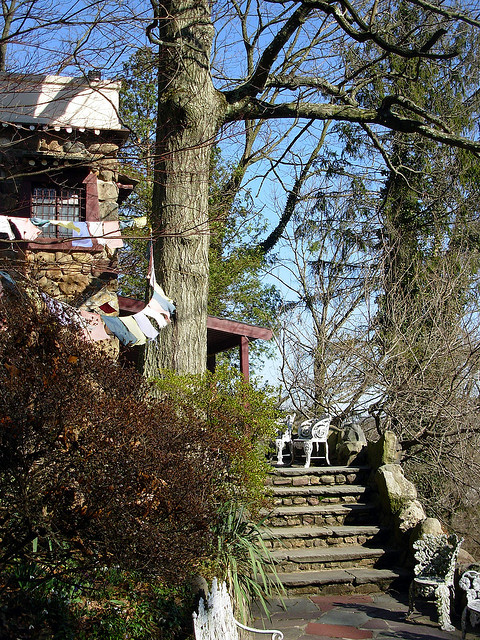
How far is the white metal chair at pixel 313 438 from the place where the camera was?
10492 mm

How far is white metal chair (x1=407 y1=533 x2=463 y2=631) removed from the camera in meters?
5.91

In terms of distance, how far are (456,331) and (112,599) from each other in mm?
8706

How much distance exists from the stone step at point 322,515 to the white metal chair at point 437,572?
178 cm

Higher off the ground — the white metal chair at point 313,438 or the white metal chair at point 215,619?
the white metal chair at point 313,438


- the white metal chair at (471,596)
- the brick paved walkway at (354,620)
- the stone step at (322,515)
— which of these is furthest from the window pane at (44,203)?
the white metal chair at (471,596)

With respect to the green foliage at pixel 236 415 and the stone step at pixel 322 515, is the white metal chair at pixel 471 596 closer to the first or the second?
the green foliage at pixel 236 415

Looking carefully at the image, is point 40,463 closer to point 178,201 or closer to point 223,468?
point 223,468

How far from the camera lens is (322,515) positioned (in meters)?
8.42

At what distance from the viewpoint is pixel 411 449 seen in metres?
11.3

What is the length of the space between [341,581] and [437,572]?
43.6 inches

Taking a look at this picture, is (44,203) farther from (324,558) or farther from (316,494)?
(324,558)

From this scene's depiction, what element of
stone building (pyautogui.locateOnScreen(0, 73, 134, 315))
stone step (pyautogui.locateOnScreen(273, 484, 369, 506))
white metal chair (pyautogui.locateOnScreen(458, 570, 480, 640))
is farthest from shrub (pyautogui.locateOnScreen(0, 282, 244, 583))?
stone step (pyautogui.locateOnScreen(273, 484, 369, 506))

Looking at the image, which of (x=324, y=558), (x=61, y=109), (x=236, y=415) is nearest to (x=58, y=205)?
(x=61, y=109)

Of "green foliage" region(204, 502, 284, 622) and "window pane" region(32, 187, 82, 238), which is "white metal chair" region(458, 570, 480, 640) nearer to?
"green foliage" region(204, 502, 284, 622)
